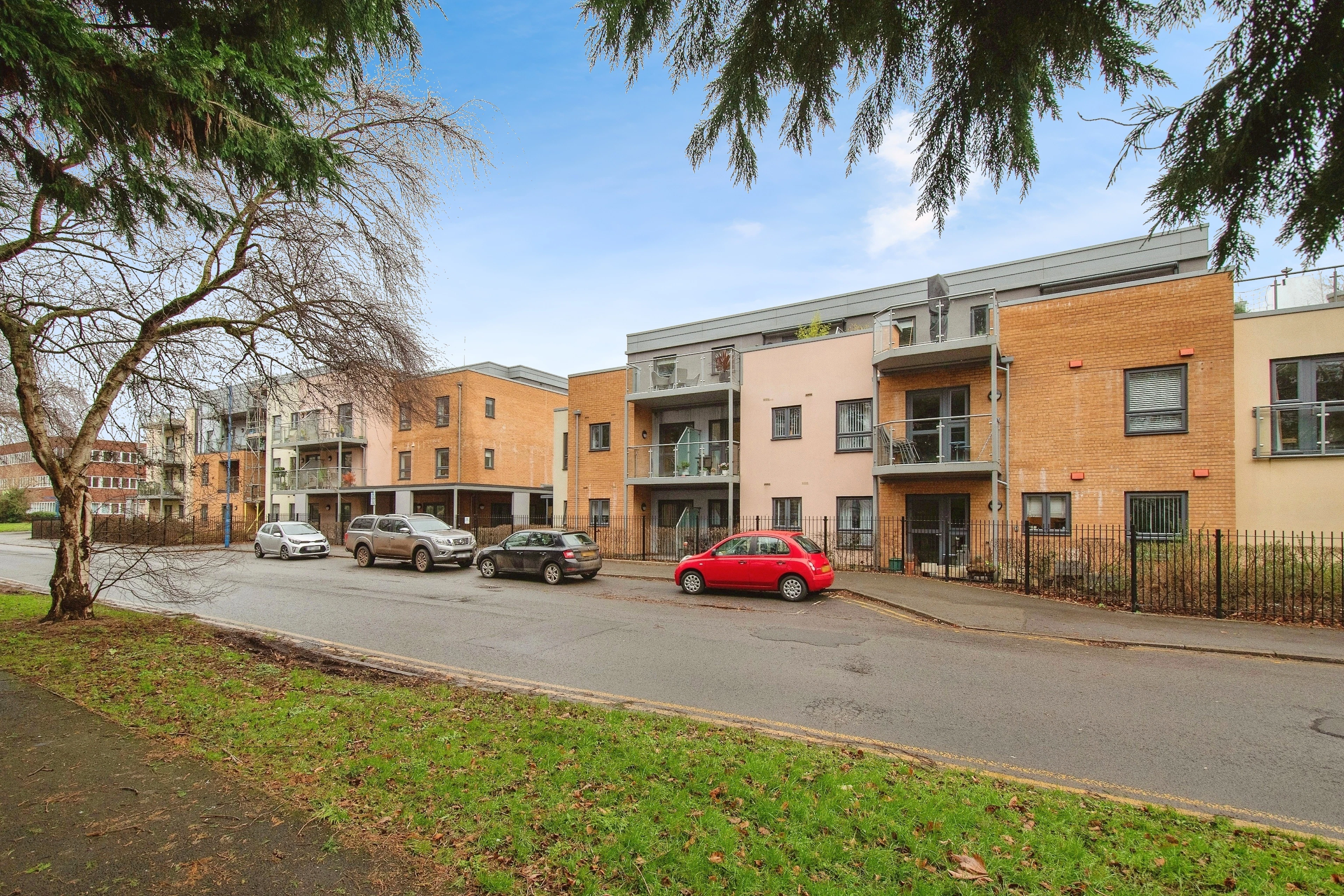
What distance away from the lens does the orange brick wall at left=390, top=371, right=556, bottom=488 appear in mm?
33594

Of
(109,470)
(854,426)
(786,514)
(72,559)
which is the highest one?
(854,426)

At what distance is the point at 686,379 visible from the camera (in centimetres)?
2427

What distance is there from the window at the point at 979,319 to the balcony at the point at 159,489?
1898 cm

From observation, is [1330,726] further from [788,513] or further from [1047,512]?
[788,513]

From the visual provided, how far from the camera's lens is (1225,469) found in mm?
14984

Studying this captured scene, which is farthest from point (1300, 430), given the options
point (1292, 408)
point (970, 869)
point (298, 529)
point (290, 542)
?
point (298, 529)

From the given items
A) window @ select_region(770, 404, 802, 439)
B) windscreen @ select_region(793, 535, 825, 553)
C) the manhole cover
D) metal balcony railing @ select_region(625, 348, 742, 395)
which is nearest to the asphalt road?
the manhole cover

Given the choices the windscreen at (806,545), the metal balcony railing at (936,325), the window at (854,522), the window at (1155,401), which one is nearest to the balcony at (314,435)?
the window at (854,522)

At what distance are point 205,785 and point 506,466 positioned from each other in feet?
107

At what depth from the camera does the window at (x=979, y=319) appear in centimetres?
1853

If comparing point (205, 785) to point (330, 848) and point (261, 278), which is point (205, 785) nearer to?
point (330, 848)

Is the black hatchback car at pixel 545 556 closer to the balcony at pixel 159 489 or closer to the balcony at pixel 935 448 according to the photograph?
the balcony at pixel 159 489

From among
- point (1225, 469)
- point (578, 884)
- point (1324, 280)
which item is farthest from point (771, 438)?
point (578, 884)

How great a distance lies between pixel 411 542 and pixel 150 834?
63.9 feet
